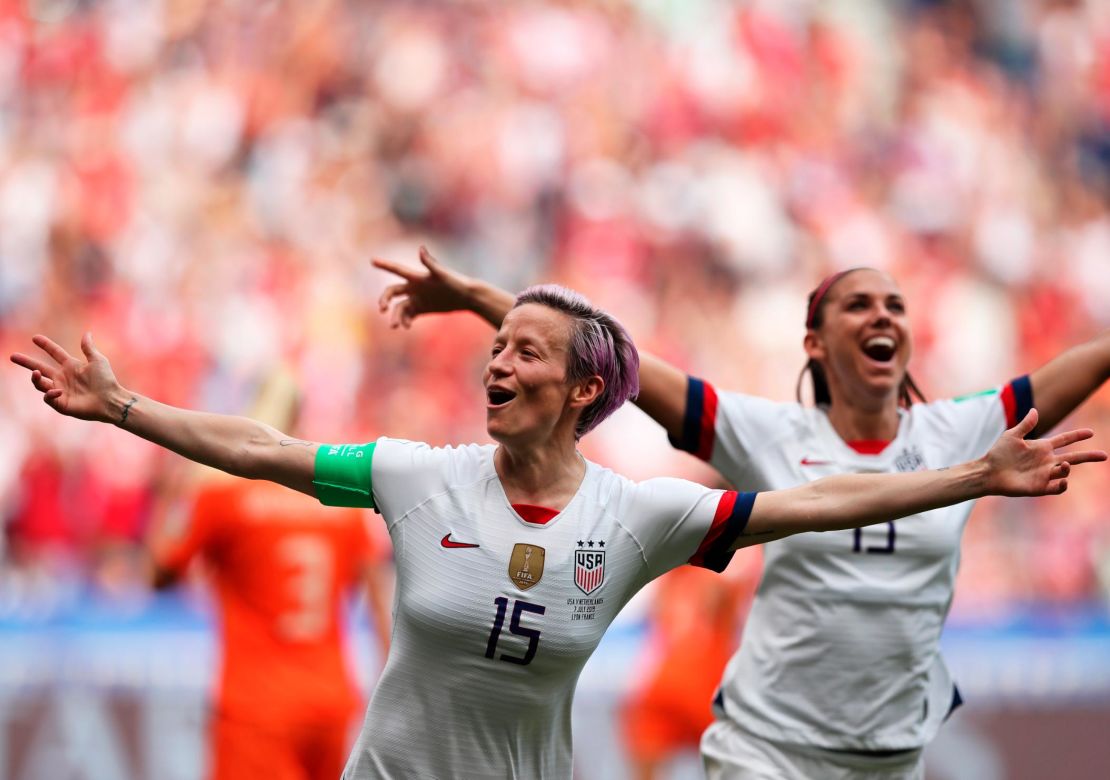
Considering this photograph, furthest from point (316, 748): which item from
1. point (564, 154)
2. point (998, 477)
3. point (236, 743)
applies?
point (564, 154)

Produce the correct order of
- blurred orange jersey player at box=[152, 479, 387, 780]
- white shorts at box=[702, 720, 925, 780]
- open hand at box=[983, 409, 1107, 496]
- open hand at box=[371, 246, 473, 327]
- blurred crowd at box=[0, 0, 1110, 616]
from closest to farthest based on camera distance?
open hand at box=[983, 409, 1107, 496] < white shorts at box=[702, 720, 925, 780] < open hand at box=[371, 246, 473, 327] < blurred orange jersey player at box=[152, 479, 387, 780] < blurred crowd at box=[0, 0, 1110, 616]

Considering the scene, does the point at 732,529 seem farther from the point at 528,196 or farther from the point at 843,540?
the point at 528,196

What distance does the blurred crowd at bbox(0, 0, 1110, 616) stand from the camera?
12008 mm

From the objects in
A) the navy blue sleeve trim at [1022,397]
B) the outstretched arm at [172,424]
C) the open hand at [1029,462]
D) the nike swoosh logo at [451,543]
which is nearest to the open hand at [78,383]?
the outstretched arm at [172,424]

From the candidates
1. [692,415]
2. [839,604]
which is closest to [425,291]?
[692,415]

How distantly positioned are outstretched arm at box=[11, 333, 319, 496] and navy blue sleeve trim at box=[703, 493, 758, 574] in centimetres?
110

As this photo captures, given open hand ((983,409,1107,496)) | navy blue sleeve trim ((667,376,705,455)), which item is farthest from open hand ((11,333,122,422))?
open hand ((983,409,1107,496))

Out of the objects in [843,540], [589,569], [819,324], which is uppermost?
[819,324]

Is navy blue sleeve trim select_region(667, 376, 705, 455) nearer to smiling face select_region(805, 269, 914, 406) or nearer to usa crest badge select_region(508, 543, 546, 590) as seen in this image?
smiling face select_region(805, 269, 914, 406)

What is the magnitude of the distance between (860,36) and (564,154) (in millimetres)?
4357

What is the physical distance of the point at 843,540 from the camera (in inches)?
180

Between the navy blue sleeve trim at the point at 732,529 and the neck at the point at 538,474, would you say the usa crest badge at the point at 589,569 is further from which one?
the navy blue sleeve trim at the point at 732,529

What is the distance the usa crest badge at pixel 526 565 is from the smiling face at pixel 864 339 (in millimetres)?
1641

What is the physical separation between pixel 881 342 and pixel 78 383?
8.52 ft
